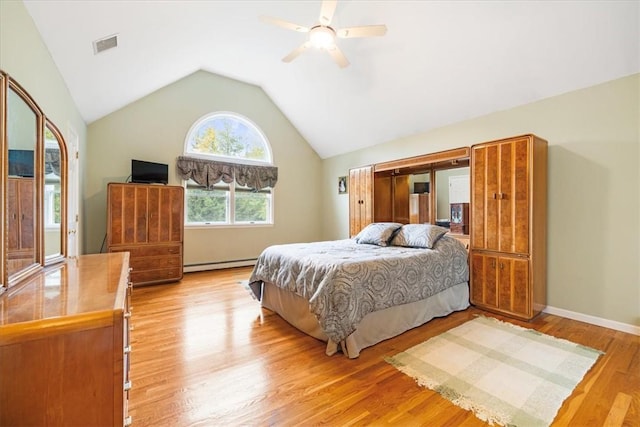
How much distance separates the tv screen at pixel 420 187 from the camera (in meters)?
4.47

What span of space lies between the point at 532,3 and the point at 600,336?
318 centimetres

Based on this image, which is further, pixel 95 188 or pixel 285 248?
pixel 95 188

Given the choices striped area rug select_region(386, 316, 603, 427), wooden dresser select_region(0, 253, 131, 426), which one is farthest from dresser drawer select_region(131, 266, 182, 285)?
striped area rug select_region(386, 316, 603, 427)

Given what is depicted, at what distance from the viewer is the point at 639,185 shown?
2660 mm

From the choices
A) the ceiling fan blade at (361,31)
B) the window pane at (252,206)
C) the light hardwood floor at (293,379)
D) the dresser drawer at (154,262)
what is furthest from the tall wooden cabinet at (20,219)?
the window pane at (252,206)

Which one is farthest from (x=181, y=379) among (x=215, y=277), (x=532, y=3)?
(x=532, y=3)

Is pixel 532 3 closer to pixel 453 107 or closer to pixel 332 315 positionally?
pixel 453 107

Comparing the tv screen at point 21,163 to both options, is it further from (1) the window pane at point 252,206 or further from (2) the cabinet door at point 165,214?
(1) the window pane at point 252,206

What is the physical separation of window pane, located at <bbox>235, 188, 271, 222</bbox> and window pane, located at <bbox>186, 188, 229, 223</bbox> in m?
0.27

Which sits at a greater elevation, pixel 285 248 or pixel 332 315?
pixel 285 248

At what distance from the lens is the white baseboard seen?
8.88 ft

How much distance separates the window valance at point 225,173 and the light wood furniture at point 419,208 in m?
2.98

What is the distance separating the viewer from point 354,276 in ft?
7.74

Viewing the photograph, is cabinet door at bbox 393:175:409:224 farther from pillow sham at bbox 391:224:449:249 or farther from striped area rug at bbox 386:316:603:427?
striped area rug at bbox 386:316:603:427
